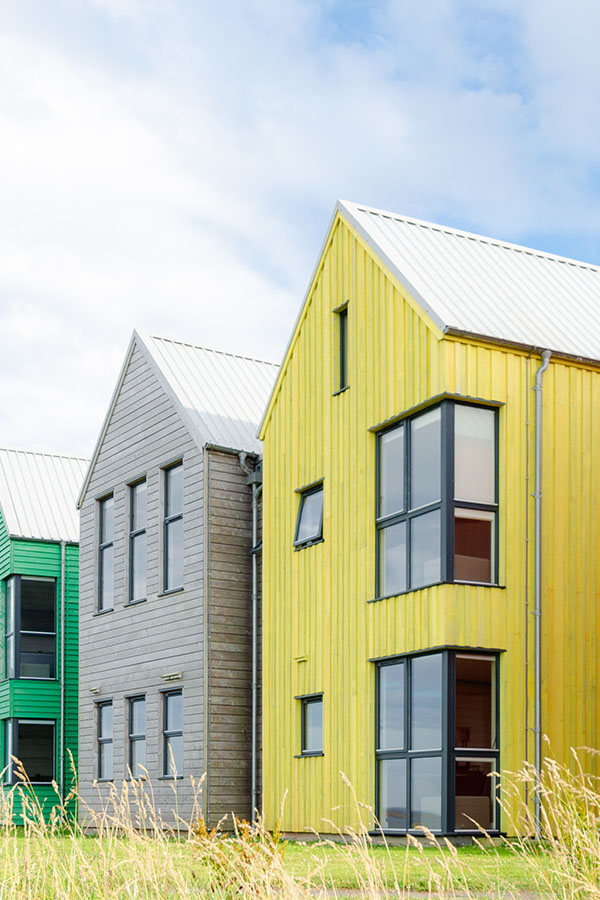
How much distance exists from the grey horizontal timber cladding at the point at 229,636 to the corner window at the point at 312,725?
2386mm

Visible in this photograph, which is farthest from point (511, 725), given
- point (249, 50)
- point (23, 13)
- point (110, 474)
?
point (110, 474)

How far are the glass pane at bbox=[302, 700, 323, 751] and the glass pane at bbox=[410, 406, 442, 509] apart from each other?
12.1ft

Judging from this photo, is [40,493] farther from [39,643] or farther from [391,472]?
[391,472]

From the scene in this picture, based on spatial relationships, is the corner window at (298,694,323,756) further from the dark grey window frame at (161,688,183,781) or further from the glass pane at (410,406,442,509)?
the glass pane at (410,406,442,509)

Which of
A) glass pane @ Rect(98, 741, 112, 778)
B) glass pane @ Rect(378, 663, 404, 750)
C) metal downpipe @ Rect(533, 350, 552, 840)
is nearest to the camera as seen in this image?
metal downpipe @ Rect(533, 350, 552, 840)

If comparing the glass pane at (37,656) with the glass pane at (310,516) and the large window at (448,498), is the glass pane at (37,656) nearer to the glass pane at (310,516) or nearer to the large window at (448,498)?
the glass pane at (310,516)

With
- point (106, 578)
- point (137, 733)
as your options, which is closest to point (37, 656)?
point (106, 578)

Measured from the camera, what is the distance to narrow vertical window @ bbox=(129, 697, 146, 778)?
21906 mm

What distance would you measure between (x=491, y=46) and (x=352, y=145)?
8.53 ft

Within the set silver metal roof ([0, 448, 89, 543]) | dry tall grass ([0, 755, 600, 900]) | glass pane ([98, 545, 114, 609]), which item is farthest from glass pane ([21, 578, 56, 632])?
dry tall grass ([0, 755, 600, 900])

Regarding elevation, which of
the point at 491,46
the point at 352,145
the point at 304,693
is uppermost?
the point at 491,46

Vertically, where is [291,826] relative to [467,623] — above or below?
below

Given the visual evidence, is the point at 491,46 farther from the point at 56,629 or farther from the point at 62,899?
the point at 56,629

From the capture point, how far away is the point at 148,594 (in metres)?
22.1
